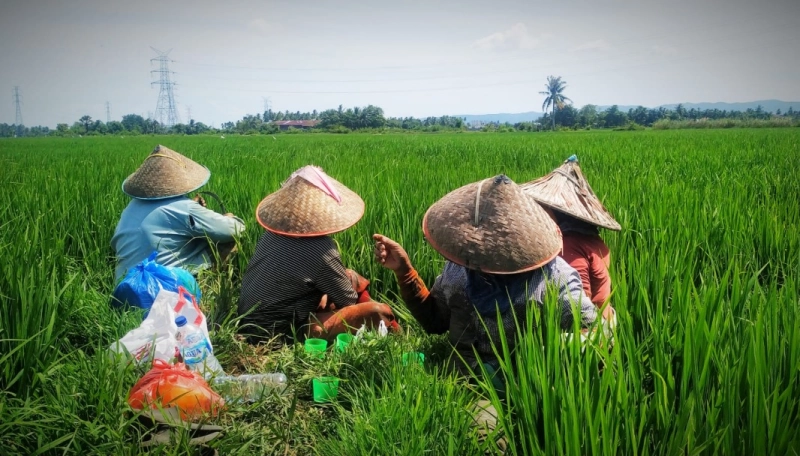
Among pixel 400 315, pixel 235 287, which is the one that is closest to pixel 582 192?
pixel 400 315

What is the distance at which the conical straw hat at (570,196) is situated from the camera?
2254 mm

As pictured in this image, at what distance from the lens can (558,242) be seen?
1.82m

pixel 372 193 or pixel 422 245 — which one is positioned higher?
pixel 372 193

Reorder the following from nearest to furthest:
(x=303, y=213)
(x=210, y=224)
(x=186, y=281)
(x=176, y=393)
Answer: (x=176, y=393) → (x=303, y=213) → (x=186, y=281) → (x=210, y=224)

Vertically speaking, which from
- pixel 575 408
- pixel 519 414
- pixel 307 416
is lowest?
pixel 307 416

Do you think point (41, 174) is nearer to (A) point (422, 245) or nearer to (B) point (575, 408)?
(A) point (422, 245)

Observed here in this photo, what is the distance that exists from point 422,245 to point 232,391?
62.6 inches

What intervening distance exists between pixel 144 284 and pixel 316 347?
923mm

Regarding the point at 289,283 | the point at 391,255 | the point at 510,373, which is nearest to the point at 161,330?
the point at 289,283

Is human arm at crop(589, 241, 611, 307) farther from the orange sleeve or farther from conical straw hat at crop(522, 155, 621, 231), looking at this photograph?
the orange sleeve

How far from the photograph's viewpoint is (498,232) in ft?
5.88

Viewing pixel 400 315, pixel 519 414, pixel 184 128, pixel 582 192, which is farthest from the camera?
pixel 184 128

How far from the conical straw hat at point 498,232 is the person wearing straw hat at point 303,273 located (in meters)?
0.82

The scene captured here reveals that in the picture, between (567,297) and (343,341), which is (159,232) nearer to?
(343,341)
